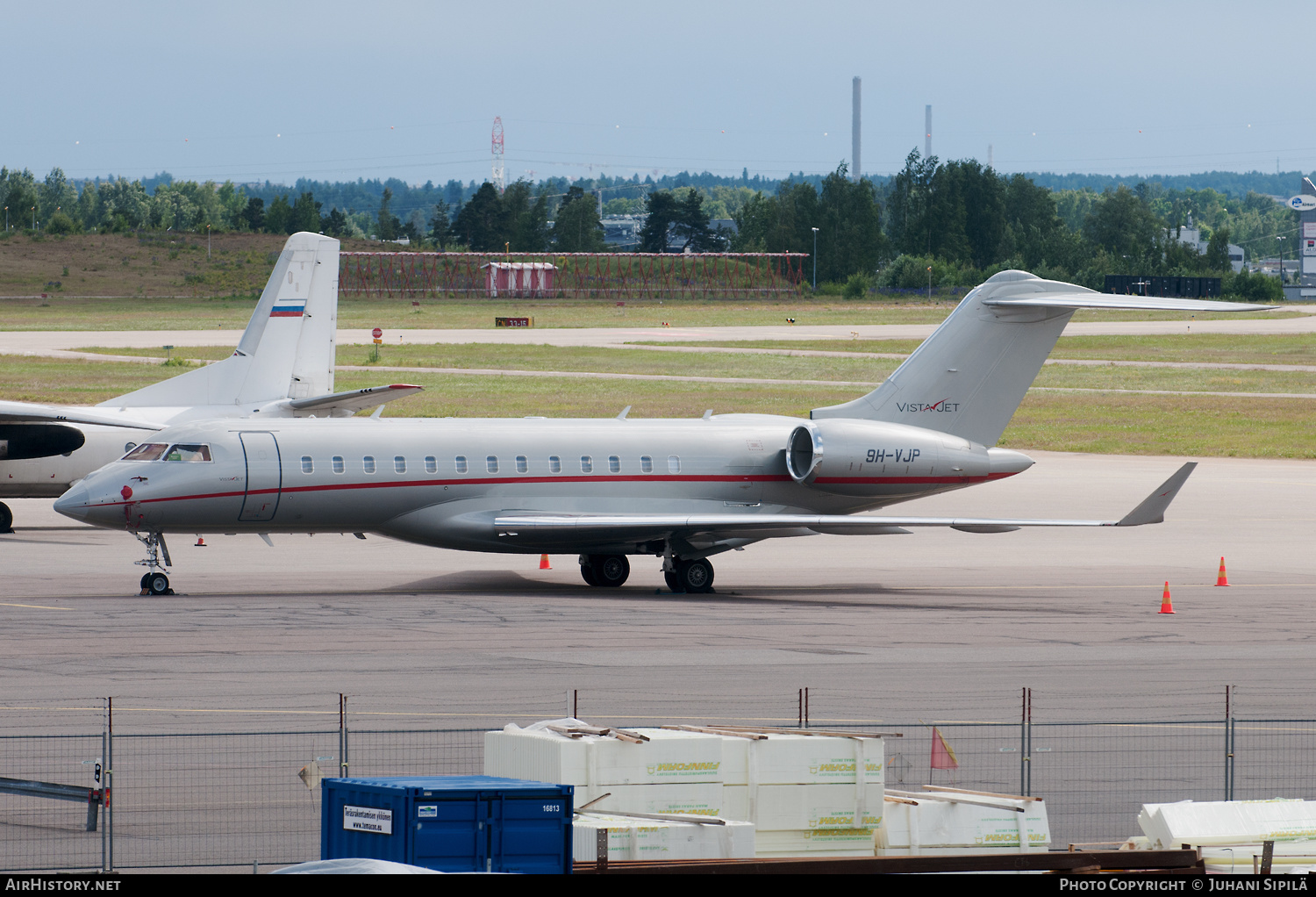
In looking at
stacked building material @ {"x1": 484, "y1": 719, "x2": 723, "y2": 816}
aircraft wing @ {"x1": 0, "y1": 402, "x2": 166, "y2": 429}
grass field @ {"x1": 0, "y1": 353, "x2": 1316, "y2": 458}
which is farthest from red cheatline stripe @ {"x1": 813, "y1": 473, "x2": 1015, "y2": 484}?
grass field @ {"x1": 0, "y1": 353, "x2": 1316, "y2": 458}

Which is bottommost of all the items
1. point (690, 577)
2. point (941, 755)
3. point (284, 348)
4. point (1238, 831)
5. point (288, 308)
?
point (690, 577)

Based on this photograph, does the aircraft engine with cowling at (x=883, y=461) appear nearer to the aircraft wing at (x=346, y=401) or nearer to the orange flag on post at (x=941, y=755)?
the aircraft wing at (x=346, y=401)

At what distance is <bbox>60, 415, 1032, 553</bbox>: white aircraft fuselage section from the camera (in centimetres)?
3072

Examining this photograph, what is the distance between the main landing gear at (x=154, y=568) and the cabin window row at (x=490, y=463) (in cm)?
295

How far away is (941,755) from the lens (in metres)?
18.0

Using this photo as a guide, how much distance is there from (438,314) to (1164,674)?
137044 mm

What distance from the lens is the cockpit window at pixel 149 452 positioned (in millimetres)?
30891

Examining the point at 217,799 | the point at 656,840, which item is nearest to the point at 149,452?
the point at 217,799

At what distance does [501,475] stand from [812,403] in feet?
153

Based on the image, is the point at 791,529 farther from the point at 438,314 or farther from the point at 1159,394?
the point at 438,314

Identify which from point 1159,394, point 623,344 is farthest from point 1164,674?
point 623,344

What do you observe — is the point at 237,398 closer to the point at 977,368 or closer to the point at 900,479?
the point at 900,479

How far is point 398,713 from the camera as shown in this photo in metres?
20.5

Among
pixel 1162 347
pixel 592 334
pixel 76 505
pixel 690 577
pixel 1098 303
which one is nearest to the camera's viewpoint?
pixel 76 505
